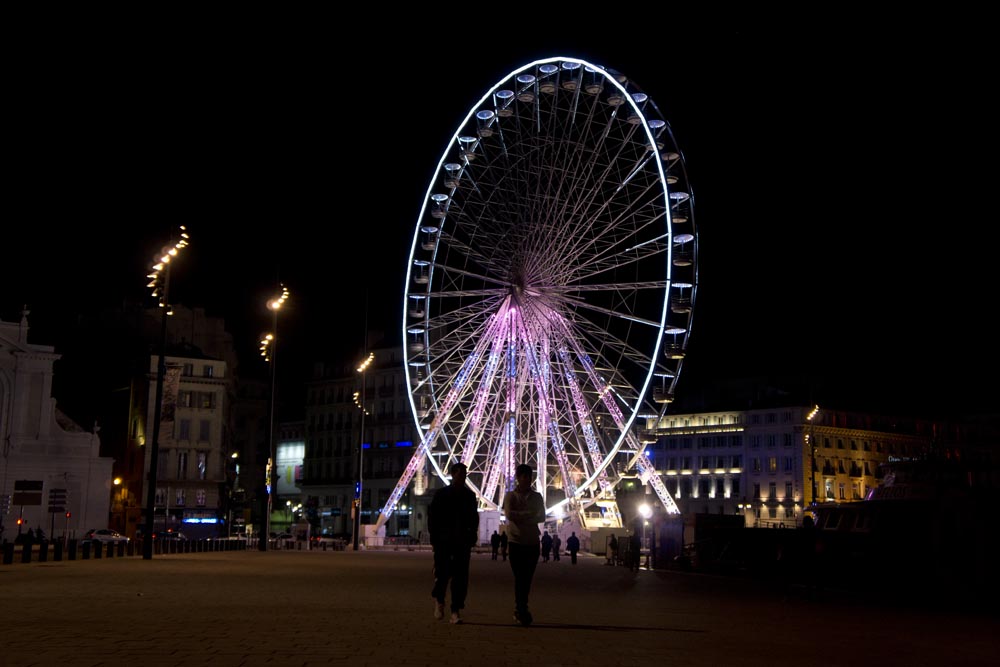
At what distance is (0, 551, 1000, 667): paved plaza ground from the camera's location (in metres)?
10.6

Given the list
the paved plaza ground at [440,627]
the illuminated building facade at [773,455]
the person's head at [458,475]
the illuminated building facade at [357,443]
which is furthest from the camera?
the illuminated building facade at [773,455]

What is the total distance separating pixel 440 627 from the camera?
13.3 metres

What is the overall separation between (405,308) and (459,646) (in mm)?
41632

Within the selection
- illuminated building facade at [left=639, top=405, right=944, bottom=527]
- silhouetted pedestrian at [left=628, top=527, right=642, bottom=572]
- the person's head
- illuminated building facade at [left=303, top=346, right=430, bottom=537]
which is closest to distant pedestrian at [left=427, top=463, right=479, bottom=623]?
the person's head

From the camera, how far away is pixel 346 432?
122 meters

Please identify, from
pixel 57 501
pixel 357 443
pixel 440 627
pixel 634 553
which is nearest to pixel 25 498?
pixel 57 501

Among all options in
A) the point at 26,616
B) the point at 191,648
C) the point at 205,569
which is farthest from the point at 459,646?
the point at 205,569

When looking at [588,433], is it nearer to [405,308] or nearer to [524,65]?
[405,308]

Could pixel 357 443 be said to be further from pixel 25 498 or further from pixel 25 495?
pixel 25 498

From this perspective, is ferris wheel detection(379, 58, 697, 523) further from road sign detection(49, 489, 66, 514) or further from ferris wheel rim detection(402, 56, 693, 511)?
road sign detection(49, 489, 66, 514)

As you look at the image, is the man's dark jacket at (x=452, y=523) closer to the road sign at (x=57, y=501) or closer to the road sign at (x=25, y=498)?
the road sign at (x=57, y=501)

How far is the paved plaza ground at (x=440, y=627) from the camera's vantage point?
10.6 m

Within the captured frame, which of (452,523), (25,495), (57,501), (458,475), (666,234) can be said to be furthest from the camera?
(666,234)

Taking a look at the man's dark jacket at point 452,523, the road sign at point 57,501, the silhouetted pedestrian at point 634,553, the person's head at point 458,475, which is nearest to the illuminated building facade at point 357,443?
the road sign at point 57,501
